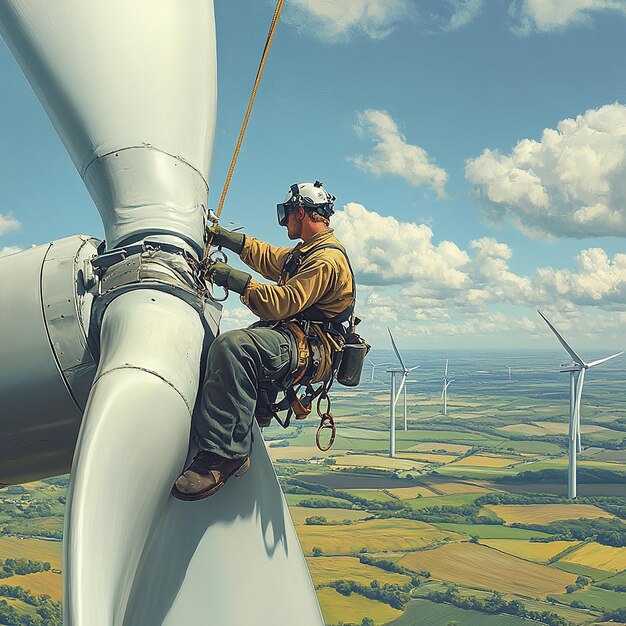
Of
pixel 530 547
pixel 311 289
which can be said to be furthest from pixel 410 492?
pixel 311 289

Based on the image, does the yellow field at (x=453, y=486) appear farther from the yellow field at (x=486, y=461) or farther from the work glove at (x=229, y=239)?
the work glove at (x=229, y=239)

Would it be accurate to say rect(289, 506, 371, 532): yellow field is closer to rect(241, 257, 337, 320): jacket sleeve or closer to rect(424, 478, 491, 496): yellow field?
rect(424, 478, 491, 496): yellow field

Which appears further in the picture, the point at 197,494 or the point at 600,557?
the point at 600,557

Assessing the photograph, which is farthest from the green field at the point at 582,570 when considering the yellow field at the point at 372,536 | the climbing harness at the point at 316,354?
the climbing harness at the point at 316,354

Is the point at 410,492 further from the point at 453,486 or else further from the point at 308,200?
the point at 308,200

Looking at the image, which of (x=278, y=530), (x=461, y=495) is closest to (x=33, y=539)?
(x=461, y=495)

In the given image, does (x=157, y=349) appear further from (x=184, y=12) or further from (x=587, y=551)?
(x=587, y=551)
